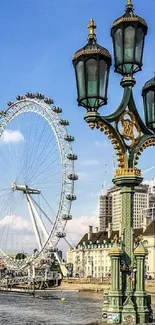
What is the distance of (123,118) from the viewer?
9086 mm

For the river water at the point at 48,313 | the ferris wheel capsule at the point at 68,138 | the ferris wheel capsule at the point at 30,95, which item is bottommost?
the river water at the point at 48,313

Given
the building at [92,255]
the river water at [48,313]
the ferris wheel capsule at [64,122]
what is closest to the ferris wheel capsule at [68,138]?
the ferris wheel capsule at [64,122]

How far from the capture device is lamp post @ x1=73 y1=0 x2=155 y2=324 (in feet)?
27.3

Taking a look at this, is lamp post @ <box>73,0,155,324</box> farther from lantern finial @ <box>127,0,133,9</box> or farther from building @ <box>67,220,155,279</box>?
building @ <box>67,220,155,279</box>

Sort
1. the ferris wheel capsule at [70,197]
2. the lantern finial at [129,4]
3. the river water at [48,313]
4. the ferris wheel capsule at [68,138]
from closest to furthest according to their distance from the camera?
the lantern finial at [129,4] < the river water at [48,313] < the ferris wheel capsule at [68,138] < the ferris wheel capsule at [70,197]

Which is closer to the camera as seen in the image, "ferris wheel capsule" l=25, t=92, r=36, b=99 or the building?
"ferris wheel capsule" l=25, t=92, r=36, b=99

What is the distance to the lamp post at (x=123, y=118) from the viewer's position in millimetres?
8328

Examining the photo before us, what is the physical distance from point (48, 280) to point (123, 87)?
317 ft

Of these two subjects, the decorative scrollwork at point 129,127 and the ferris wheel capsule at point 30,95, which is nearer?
the decorative scrollwork at point 129,127

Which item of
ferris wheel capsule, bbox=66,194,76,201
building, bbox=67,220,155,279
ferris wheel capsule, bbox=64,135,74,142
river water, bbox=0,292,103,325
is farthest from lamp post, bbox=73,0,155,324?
building, bbox=67,220,155,279

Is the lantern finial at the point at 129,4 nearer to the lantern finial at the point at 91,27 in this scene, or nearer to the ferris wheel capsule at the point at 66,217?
the lantern finial at the point at 91,27

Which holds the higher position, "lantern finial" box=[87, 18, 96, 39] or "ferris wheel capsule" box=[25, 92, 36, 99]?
"ferris wheel capsule" box=[25, 92, 36, 99]

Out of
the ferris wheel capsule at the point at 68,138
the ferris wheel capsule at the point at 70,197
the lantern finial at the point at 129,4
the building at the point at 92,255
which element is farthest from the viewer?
the building at the point at 92,255

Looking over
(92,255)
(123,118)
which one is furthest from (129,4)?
(92,255)
